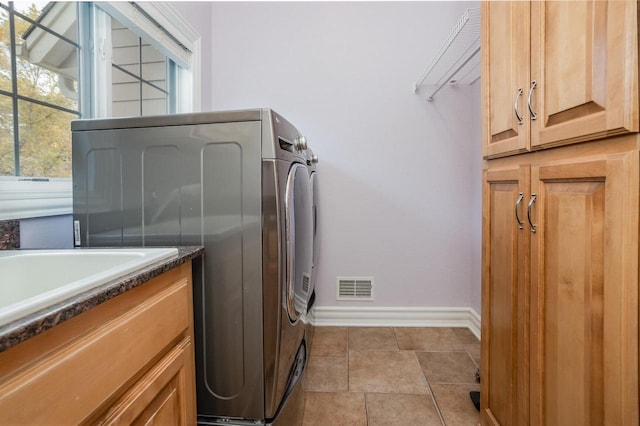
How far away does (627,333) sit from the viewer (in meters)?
0.63

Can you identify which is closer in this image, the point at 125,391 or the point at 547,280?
the point at 125,391

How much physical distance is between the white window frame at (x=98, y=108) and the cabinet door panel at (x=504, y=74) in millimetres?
1636

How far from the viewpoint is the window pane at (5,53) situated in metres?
1.11

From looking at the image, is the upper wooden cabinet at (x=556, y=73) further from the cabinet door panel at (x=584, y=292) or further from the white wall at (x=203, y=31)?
the white wall at (x=203, y=31)

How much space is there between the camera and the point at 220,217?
40.7 inches

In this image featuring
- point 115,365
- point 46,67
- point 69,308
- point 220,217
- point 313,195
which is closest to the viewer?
point 69,308

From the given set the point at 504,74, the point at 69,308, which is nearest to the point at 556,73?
the point at 504,74

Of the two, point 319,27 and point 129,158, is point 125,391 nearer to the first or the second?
point 129,158

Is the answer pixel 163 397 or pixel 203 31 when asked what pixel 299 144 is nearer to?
pixel 163 397

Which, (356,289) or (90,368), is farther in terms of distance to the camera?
(356,289)

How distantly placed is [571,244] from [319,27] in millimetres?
2183

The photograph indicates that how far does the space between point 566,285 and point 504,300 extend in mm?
316

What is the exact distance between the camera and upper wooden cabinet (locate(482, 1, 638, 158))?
0.62m

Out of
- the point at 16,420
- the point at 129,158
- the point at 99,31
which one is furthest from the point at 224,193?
the point at 99,31
